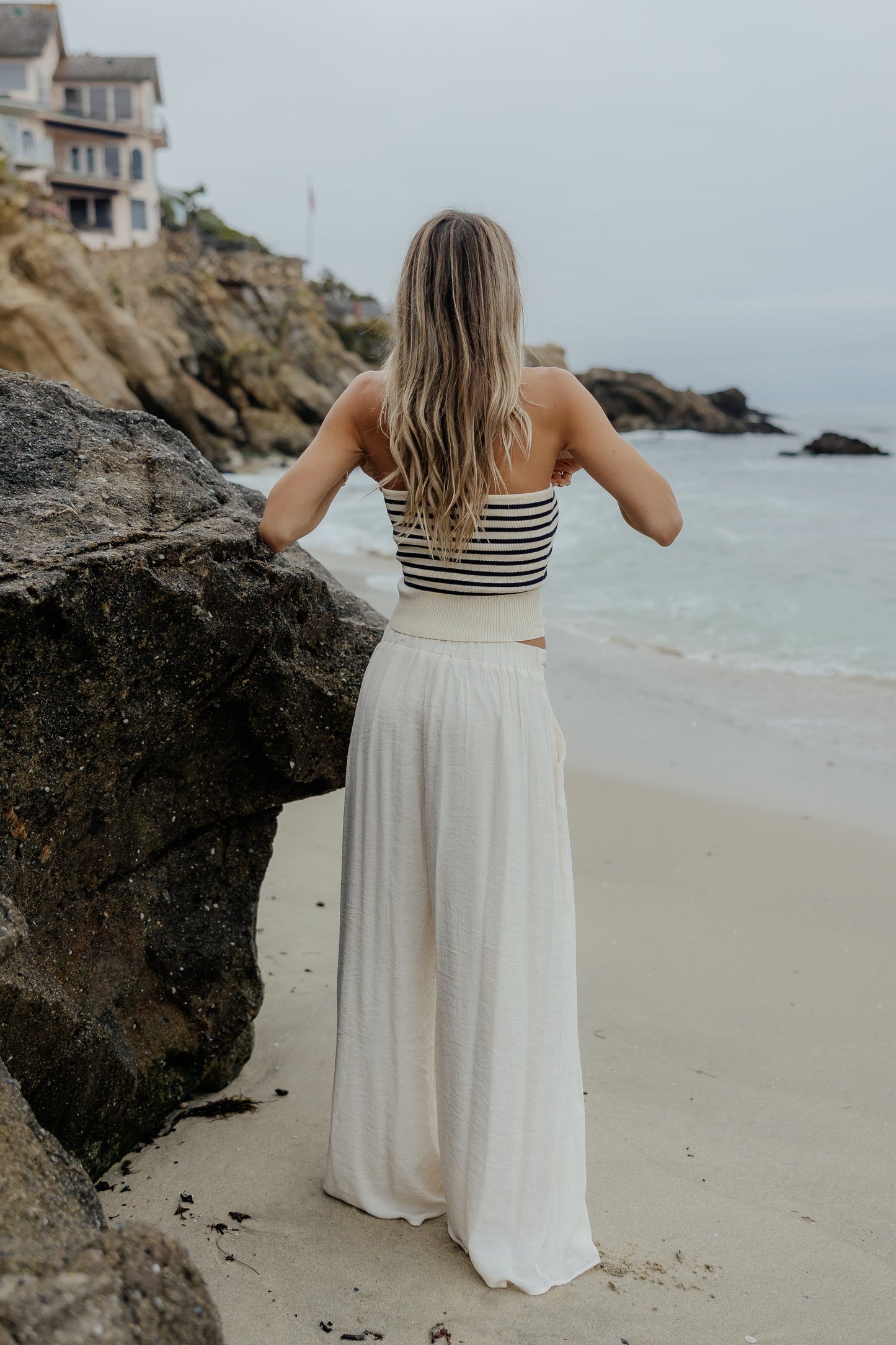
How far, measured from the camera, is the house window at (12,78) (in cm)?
3969

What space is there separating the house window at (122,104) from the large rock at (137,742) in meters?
47.2

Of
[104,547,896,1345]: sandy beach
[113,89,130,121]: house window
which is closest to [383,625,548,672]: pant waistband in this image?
[104,547,896,1345]: sandy beach

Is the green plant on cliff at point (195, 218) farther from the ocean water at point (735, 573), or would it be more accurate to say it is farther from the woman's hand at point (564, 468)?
the woman's hand at point (564, 468)

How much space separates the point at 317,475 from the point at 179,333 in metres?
33.0

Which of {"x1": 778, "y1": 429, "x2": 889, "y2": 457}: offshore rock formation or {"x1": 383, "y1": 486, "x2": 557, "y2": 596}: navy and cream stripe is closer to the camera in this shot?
{"x1": 383, "y1": 486, "x2": 557, "y2": 596}: navy and cream stripe

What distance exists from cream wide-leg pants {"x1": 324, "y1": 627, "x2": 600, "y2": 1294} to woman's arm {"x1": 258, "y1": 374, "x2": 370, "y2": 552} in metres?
0.37

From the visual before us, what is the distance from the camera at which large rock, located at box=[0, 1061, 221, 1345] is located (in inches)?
51.3

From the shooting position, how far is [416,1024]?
111 inches

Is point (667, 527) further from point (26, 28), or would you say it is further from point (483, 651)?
point (26, 28)

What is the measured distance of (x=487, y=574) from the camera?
2.60m

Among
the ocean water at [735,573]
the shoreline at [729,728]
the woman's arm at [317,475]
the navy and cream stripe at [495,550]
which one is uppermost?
the woman's arm at [317,475]

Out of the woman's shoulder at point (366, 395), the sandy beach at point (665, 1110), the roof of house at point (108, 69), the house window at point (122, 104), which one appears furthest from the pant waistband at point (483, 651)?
the house window at point (122, 104)

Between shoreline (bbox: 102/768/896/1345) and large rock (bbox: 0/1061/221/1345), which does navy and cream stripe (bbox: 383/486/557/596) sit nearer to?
large rock (bbox: 0/1061/221/1345)

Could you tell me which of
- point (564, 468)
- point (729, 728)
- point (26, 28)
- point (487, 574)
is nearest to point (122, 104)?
point (26, 28)
